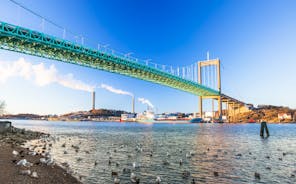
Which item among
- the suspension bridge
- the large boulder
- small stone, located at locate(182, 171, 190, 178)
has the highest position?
the suspension bridge

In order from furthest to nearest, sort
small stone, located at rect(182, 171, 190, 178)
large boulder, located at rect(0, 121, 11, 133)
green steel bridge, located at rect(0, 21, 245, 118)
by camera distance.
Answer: green steel bridge, located at rect(0, 21, 245, 118), large boulder, located at rect(0, 121, 11, 133), small stone, located at rect(182, 171, 190, 178)

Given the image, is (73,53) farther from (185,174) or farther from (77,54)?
(185,174)

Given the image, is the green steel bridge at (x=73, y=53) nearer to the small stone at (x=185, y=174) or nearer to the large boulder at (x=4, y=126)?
the large boulder at (x=4, y=126)

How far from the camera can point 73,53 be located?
50875 millimetres

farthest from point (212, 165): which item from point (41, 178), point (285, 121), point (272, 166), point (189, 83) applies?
point (285, 121)

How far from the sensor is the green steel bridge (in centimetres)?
4122

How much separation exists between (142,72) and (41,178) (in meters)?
61.5

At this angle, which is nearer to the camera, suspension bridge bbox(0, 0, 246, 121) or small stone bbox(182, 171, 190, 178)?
small stone bbox(182, 171, 190, 178)

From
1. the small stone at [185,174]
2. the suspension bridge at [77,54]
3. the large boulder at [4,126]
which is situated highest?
the suspension bridge at [77,54]

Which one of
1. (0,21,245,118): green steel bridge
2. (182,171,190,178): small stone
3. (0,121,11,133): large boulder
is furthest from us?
(0,21,245,118): green steel bridge

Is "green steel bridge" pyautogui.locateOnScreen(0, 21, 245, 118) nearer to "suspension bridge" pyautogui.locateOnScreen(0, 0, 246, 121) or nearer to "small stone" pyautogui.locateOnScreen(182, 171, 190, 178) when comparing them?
"suspension bridge" pyautogui.locateOnScreen(0, 0, 246, 121)

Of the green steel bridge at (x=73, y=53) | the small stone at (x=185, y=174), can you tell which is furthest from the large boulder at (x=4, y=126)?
the small stone at (x=185, y=174)

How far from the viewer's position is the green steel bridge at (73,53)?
1623 inches

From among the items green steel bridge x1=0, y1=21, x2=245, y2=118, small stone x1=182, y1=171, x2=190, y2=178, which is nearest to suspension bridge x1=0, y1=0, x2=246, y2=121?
green steel bridge x1=0, y1=21, x2=245, y2=118
